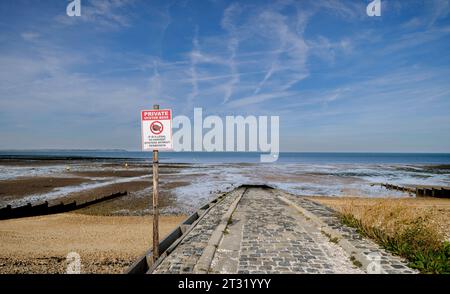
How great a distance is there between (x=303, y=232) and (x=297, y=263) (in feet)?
8.11

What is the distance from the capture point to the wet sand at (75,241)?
25.5ft

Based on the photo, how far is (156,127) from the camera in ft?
18.0

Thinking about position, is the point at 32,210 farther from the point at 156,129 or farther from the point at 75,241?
the point at 156,129

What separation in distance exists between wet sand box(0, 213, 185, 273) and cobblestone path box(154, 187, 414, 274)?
2.87 metres

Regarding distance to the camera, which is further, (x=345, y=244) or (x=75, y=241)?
(x=75, y=241)

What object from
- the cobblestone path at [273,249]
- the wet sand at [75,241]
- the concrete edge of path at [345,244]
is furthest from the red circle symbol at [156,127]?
the concrete edge of path at [345,244]

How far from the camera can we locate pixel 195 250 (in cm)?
618

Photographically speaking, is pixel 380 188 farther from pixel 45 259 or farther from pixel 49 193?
pixel 49 193

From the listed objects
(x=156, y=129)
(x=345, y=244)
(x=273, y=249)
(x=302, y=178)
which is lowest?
(x=302, y=178)

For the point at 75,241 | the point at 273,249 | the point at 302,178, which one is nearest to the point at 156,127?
the point at 273,249

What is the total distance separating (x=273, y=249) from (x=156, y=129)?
3994mm

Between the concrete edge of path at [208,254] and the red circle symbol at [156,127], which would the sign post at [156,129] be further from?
the concrete edge of path at [208,254]

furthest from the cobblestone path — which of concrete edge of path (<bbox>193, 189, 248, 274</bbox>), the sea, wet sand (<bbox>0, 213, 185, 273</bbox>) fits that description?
the sea
